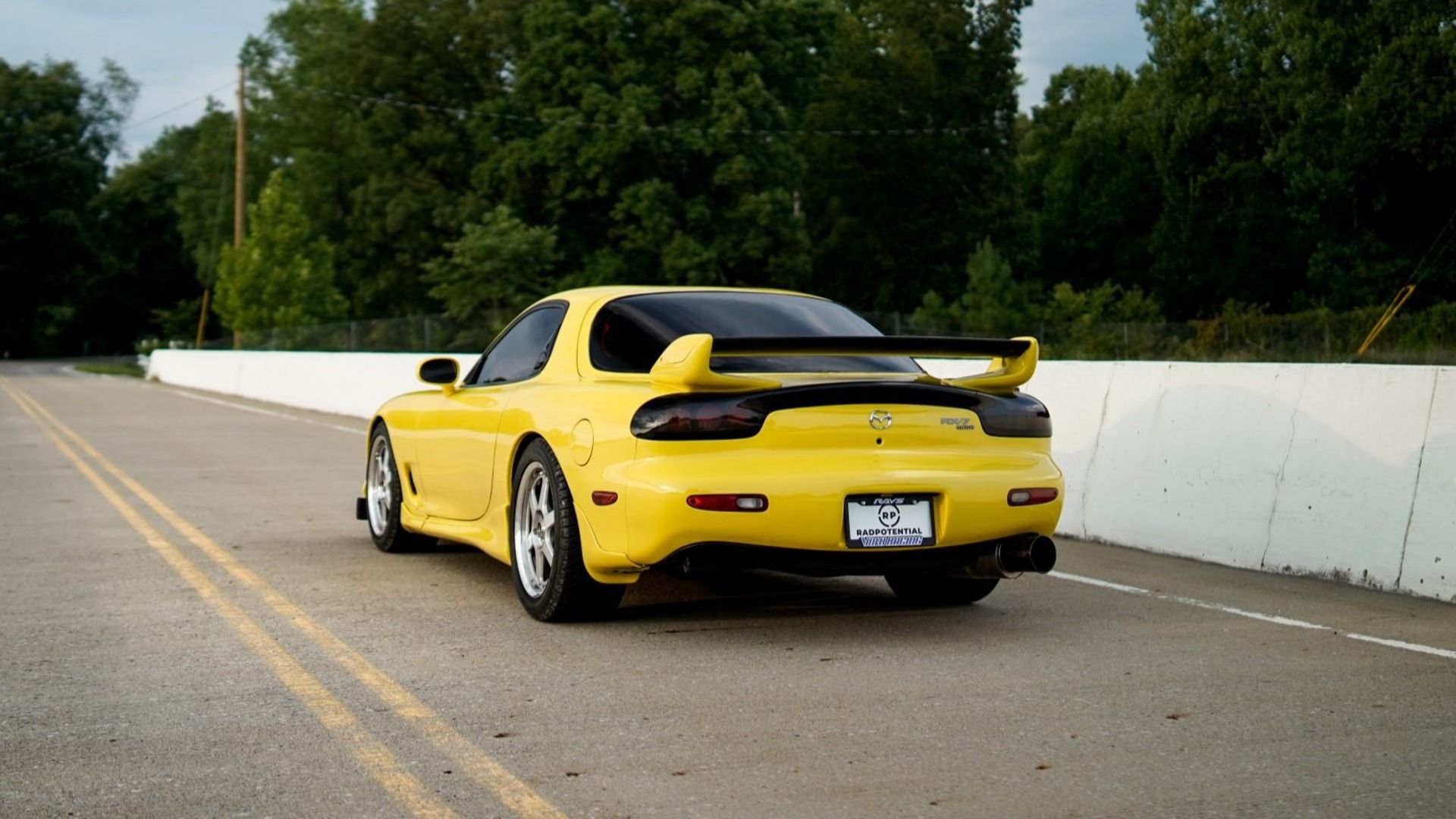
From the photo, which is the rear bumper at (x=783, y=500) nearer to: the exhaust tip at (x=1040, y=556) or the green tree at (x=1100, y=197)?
the exhaust tip at (x=1040, y=556)

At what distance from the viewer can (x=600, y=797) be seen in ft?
15.3

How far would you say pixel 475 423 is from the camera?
852 cm

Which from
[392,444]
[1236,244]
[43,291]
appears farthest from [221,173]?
[392,444]

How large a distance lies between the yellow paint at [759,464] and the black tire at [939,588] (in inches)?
31.0

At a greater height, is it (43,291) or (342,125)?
(342,125)

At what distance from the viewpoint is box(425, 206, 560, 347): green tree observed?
202ft

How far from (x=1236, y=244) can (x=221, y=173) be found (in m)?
56.1

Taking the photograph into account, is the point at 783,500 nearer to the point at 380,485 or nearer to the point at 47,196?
the point at 380,485

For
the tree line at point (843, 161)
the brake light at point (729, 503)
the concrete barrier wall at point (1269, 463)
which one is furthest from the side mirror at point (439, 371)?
the tree line at point (843, 161)

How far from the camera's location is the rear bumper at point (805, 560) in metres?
6.92

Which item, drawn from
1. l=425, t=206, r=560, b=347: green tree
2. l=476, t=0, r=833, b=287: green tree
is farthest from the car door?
l=476, t=0, r=833, b=287: green tree

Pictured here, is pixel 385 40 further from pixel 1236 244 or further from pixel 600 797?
pixel 600 797

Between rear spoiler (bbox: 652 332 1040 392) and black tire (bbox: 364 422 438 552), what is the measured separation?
297 cm

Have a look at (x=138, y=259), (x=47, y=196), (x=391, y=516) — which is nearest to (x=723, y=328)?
(x=391, y=516)
